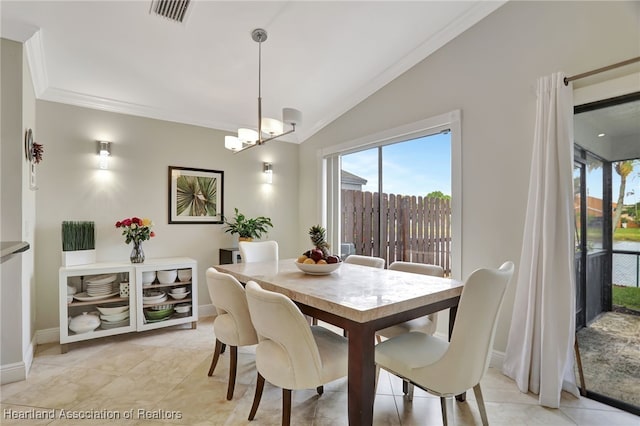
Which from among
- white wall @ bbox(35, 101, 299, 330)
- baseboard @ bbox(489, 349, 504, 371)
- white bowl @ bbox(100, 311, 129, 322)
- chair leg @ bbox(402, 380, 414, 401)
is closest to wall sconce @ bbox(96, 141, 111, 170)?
white wall @ bbox(35, 101, 299, 330)

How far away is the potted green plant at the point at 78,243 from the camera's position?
9.80ft

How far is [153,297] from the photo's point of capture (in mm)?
3297

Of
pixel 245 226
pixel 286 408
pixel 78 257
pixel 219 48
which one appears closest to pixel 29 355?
pixel 78 257

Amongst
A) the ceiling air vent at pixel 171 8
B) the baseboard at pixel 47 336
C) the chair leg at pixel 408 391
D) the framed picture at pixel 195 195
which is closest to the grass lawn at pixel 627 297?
the chair leg at pixel 408 391

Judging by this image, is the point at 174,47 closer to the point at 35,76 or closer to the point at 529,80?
the point at 35,76

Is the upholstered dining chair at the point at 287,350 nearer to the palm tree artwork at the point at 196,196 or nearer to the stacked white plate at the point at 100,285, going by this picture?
the stacked white plate at the point at 100,285

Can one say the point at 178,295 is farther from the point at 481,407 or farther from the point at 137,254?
the point at 481,407

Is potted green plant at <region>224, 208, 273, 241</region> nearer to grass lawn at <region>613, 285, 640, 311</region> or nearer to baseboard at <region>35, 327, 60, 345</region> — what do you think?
baseboard at <region>35, 327, 60, 345</region>

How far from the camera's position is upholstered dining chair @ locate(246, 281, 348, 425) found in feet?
4.67

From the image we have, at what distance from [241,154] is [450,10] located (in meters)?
2.93

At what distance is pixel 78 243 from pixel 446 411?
3.47 m

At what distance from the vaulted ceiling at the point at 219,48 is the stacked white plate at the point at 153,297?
2.06 m

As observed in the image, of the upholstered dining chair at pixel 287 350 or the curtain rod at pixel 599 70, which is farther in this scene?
the curtain rod at pixel 599 70

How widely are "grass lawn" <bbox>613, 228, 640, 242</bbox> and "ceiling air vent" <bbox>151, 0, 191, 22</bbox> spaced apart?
3.42 meters
